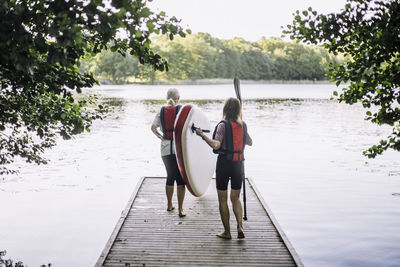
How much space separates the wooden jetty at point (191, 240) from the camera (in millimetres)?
5086

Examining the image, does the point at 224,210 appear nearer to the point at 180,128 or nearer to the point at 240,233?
the point at 240,233

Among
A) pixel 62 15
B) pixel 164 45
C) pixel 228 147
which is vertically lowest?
pixel 228 147

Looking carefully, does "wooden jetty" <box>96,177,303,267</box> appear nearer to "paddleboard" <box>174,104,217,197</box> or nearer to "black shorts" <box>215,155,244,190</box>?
"paddleboard" <box>174,104,217,197</box>

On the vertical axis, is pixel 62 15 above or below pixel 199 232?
above

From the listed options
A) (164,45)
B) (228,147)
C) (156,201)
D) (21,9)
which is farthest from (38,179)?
(164,45)

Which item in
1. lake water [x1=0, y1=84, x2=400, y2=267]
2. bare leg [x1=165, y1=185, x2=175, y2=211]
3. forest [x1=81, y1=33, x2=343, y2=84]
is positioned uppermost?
forest [x1=81, y1=33, x2=343, y2=84]

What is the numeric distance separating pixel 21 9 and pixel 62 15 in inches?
14.0

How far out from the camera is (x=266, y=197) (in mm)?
11164

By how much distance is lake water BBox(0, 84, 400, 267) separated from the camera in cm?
755

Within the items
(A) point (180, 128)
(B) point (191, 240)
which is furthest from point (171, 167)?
(B) point (191, 240)

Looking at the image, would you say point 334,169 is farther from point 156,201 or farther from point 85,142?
point 85,142

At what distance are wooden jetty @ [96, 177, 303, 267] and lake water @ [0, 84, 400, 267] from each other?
3.67 feet

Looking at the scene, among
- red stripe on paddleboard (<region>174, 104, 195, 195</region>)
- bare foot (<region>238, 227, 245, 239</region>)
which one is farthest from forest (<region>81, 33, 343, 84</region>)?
bare foot (<region>238, 227, 245, 239</region>)

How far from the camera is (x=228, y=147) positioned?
207 inches
